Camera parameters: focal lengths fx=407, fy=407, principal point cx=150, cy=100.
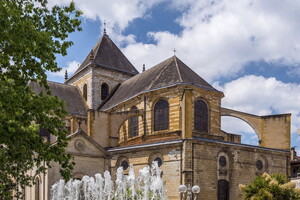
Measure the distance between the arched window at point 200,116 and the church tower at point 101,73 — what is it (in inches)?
480

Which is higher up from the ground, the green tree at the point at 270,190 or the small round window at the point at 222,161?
the small round window at the point at 222,161

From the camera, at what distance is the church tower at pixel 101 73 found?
37812mm

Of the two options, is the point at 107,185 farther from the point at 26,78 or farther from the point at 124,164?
the point at 26,78

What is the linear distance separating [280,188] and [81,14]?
1258 centimetres

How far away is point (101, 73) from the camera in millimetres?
38562

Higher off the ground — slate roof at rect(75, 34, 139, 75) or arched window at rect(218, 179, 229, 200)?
slate roof at rect(75, 34, 139, 75)

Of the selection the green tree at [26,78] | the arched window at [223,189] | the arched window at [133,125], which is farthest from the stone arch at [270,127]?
the green tree at [26,78]

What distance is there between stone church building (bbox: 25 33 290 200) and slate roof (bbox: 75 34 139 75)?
590 cm

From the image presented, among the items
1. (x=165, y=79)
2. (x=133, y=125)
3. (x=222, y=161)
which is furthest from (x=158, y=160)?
(x=165, y=79)

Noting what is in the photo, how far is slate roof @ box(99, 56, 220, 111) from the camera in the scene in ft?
90.9

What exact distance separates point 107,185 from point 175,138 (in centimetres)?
513

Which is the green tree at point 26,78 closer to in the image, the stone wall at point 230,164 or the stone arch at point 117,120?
the stone wall at point 230,164

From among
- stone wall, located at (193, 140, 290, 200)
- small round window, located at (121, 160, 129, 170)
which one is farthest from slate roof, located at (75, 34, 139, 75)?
stone wall, located at (193, 140, 290, 200)

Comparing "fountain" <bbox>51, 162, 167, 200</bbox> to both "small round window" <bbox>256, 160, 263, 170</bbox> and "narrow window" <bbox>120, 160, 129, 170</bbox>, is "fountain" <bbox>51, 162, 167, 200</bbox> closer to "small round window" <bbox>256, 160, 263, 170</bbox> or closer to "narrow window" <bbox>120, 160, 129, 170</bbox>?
"narrow window" <bbox>120, 160, 129, 170</bbox>
